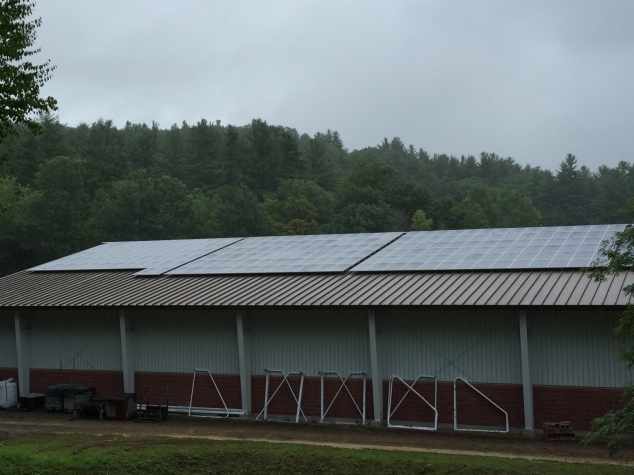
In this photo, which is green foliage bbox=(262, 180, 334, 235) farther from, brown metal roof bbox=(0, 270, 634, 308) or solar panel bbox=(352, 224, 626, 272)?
solar panel bbox=(352, 224, 626, 272)

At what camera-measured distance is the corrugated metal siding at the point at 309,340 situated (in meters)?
23.2

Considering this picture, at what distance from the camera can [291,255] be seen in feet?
94.7

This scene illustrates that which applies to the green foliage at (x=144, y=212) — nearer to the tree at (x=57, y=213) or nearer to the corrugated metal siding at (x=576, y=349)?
the tree at (x=57, y=213)

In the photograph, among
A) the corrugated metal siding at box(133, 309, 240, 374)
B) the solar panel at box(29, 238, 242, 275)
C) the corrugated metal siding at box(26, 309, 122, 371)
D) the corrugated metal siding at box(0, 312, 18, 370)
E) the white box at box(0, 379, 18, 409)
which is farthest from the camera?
the solar panel at box(29, 238, 242, 275)

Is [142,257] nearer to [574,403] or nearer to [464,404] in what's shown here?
[464,404]

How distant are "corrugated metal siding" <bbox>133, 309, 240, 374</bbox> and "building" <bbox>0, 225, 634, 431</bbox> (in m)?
0.05

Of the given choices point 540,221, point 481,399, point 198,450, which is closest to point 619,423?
point 481,399

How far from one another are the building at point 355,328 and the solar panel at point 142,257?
29 centimetres

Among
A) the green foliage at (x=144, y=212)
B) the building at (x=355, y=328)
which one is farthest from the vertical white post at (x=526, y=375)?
the green foliage at (x=144, y=212)

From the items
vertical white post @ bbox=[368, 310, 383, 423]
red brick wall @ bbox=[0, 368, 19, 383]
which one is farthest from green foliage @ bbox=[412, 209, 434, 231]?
vertical white post @ bbox=[368, 310, 383, 423]

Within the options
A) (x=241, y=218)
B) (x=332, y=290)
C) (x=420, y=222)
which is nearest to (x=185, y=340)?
(x=332, y=290)

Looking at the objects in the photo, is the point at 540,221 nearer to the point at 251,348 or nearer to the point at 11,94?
the point at 251,348

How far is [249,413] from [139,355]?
4795mm

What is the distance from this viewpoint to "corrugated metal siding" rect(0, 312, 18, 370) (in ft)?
94.5
